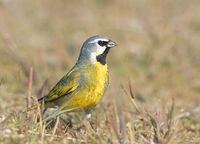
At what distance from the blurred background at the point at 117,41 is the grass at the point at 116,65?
14 mm

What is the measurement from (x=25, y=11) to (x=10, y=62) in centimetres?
382

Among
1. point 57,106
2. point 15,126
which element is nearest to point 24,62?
point 57,106

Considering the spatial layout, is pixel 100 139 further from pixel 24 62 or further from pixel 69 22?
pixel 69 22

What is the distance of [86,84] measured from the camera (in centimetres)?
625

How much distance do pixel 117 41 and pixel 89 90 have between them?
19.0 feet

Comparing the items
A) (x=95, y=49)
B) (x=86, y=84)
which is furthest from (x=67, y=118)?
(x=95, y=49)

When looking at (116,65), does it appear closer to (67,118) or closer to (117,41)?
(117,41)

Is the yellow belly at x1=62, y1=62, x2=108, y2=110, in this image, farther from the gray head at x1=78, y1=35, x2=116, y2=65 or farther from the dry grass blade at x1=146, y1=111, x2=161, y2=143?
the dry grass blade at x1=146, y1=111, x2=161, y2=143

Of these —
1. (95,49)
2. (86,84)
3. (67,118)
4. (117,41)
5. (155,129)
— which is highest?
(117,41)

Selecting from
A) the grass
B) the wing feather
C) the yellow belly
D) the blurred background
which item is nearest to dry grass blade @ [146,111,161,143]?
the grass

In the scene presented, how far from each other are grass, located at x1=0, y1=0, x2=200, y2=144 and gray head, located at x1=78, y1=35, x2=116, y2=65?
46 centimetres

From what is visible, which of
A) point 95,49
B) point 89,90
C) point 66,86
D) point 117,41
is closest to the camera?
point 89,90

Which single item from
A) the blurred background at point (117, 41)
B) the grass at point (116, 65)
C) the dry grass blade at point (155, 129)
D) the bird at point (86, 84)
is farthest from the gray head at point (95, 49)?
the blurred background at point (117, 41)

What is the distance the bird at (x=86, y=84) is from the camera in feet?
20.2
